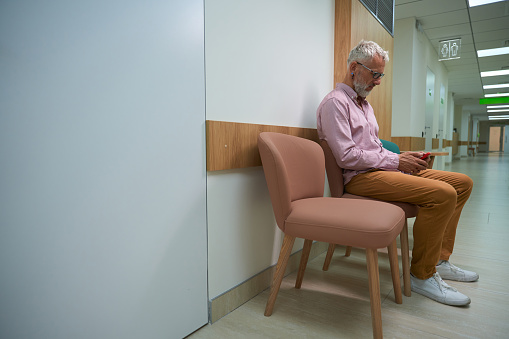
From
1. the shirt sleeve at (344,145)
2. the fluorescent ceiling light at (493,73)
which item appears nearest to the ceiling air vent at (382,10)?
the shirt sleeve at (344,145)

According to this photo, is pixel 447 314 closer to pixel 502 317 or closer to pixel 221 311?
pixel 502 317

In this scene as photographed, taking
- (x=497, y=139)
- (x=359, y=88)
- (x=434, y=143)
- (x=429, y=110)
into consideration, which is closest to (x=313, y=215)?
(x=359, y=88)

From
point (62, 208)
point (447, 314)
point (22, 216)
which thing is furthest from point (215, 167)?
point (447, 314)

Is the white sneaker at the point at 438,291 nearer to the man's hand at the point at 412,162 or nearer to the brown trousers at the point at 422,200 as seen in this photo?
the brown trousers at the point at 422,200

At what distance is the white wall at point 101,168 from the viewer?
35.0 inches

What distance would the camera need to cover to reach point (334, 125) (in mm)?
1907

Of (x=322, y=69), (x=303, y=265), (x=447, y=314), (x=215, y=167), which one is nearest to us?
(x=215, y=167)

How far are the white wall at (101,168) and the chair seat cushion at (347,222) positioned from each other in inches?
19.0

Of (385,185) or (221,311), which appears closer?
(221,311)

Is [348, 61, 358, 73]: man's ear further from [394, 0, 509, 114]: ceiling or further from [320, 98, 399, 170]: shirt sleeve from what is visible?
[394, 0, 509, 114]: ceiling

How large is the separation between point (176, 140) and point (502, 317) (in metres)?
1.83

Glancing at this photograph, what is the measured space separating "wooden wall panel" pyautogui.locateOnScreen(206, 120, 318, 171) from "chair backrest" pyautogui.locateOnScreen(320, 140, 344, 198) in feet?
1.37

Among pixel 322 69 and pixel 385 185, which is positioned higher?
pixel 322 69

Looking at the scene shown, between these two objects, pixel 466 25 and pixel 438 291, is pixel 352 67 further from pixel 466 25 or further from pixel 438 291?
pixel 466 25
